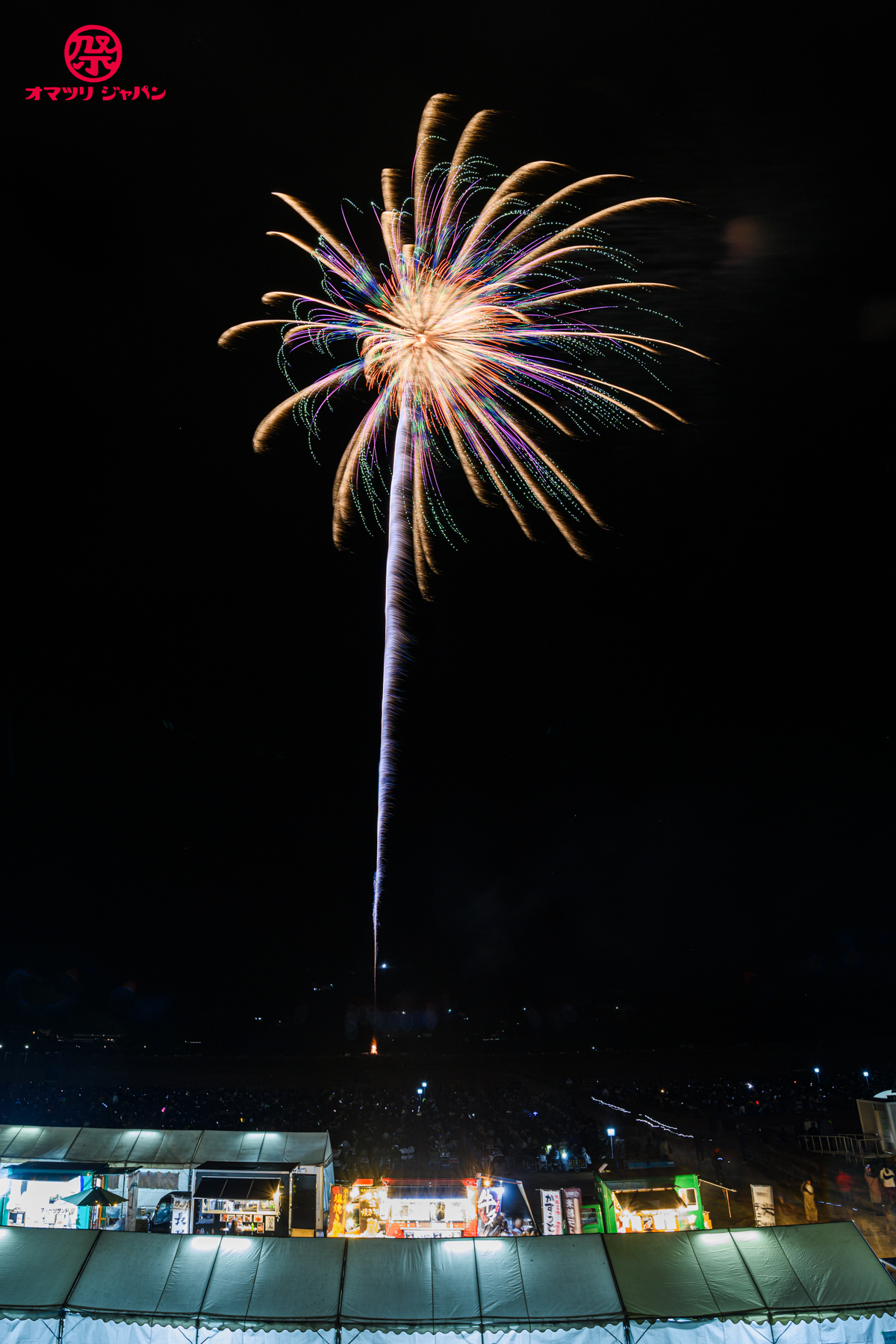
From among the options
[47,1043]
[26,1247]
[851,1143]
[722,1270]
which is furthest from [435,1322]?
[47,1043]

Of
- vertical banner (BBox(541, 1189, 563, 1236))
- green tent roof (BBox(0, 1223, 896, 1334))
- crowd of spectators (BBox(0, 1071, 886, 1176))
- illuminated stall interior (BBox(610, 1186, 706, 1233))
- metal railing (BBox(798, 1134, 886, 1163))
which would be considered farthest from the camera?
crowd of spectators (BBox(0, 1071, 886, 1176))

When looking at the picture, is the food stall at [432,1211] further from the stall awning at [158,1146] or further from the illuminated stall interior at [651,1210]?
the illuminated stall interior at [651,1210]

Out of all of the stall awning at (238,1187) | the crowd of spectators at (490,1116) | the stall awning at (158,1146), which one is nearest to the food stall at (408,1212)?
the stall awning at (158,1146)

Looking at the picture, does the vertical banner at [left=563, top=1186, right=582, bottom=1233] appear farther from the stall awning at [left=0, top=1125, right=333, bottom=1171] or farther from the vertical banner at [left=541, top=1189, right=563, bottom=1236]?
the stall awning at [left=0, top=1125, right=333, bottom=1171]

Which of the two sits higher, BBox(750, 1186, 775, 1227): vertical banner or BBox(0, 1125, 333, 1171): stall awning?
BBox(0, 1125, 333, 1171): stall awning

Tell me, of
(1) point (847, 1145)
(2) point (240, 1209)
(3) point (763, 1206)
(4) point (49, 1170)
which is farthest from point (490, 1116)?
(4) point (49, 1170)

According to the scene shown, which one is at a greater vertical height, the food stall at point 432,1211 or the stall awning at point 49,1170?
the stall awning at point 49,1170

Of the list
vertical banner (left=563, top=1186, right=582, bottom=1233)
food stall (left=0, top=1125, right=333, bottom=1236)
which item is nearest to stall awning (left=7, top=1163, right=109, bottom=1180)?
food stall (left=0, top=1125, right=333, bottom=1236)
